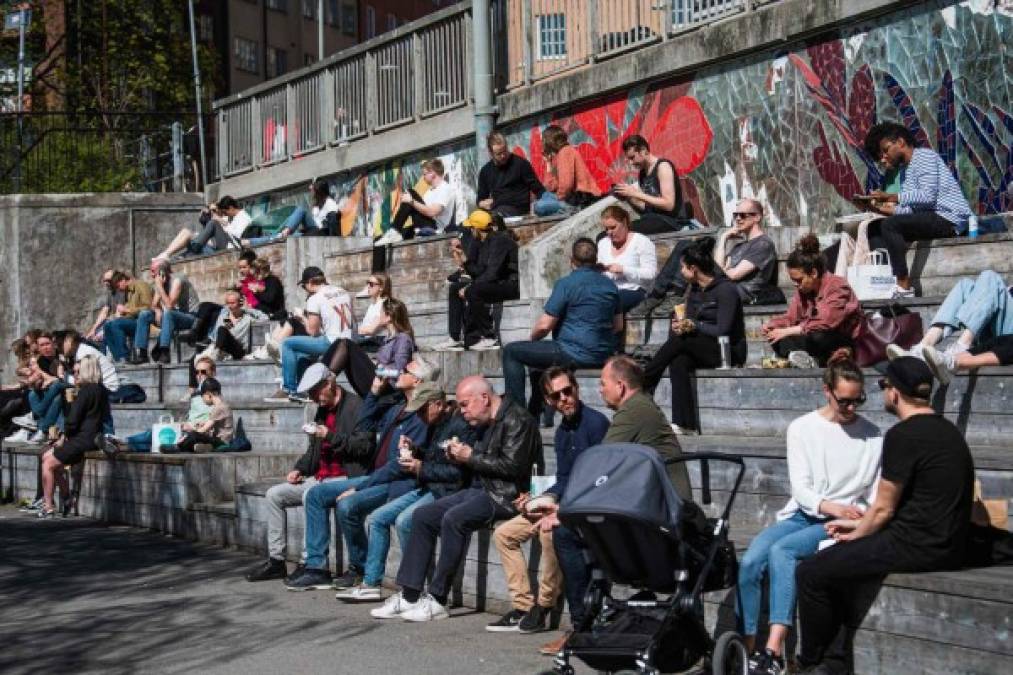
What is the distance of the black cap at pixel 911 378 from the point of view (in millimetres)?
9234

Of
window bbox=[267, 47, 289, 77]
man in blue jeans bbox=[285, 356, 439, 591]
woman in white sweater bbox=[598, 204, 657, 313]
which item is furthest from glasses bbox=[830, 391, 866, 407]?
window bbox=[267, 47, 289, 77]

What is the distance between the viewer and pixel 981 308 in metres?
11.5

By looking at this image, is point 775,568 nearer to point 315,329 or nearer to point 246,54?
point 315,329

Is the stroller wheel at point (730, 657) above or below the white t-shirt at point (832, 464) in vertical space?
below

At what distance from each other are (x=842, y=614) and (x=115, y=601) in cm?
626

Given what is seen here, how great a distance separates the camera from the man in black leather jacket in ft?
41.0

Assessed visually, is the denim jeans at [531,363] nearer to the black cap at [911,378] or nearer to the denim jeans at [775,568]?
the denim jeans at [775,568]

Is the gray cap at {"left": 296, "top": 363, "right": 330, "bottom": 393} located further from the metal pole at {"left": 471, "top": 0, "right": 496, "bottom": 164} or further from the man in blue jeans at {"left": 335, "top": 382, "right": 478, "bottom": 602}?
the metal pole at {"left": 471, "top": 0, "right": 496, "bottom": 164}

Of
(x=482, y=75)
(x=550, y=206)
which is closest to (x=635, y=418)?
(x=550, y=206)

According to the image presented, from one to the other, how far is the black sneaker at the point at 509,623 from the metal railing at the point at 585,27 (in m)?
8.97

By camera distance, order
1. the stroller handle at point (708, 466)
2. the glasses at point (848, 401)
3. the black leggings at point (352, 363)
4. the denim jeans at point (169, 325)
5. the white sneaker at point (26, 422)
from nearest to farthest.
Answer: the stroller handle at point (708, 466) < the glasses at point (848, 401) < the black leggings at point (352, 363) < the white sneaker at point (26, 422) < the denim jeans at point (169, 325)

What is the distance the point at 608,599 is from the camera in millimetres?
9703

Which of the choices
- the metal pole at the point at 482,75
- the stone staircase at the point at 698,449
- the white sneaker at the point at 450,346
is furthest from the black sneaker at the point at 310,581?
the metal pole at the point at 482,75

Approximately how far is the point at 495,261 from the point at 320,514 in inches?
170
